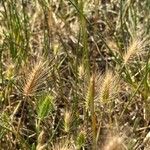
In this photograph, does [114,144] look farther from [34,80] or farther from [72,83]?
[72,83]

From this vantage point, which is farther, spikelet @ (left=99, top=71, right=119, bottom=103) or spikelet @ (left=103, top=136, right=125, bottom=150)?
spikelet @ (left=99, top=71, right=119, bottom=103)

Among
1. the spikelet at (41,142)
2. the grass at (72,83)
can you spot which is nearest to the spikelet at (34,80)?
the grass at (72,83)

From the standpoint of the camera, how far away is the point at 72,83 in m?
1.57

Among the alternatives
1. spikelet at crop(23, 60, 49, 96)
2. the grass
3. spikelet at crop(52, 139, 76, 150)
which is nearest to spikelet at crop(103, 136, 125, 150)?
the grass

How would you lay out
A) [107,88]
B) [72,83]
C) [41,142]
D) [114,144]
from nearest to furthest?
[114,144] → [107,88] → [41,142] → [72,83]

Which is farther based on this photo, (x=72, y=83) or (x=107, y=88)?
(x=72, y=83)

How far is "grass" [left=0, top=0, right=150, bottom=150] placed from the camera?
128 centimetres

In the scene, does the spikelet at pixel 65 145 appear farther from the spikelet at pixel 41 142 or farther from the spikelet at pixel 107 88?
the spikelet at pixel 107 88

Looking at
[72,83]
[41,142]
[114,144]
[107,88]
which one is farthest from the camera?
[72,83]

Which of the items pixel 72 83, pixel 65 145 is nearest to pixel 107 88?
A: pixel 65 145

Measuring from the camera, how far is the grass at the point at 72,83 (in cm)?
128

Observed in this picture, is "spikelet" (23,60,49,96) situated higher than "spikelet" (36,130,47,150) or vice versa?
"spikelet" (23,60,49,96)

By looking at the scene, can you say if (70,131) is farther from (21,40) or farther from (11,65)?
(21,40)

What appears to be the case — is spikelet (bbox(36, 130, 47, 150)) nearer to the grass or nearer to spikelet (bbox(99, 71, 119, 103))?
the grass
